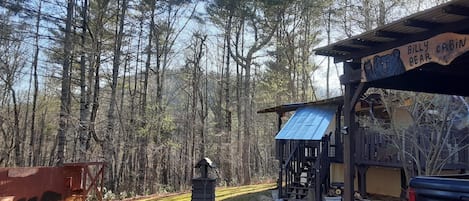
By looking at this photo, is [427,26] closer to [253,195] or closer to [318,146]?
[318,146]

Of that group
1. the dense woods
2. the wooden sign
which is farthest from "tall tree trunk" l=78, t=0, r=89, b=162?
the wooden sign

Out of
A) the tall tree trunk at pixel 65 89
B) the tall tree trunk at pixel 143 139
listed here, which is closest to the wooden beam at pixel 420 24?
the tall tree trunk at pixel 65 89

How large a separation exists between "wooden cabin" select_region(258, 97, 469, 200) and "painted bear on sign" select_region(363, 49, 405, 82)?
5951 mm

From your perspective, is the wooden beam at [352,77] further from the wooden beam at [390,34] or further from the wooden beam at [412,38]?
the wooden beam at [390,34]

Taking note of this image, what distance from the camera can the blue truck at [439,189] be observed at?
2988mm

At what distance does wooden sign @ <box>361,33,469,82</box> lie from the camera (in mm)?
4053

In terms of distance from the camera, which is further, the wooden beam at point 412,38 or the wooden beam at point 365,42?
the wooden beam at point 365,42

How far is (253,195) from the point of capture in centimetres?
1300

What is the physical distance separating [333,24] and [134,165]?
1121 centimetres

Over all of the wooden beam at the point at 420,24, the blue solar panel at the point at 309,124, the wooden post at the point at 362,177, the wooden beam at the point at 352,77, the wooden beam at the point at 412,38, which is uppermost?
the wooden beam at the point at 420,24

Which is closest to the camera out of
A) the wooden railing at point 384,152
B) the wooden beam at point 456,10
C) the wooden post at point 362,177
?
the wooden beam at point 456,10

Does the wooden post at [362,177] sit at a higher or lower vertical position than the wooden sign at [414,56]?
lower

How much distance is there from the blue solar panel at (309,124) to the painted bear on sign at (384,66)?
6.43 m

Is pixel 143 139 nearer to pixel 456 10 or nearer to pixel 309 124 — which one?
pixel 309 124
